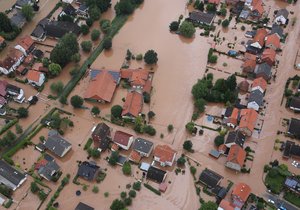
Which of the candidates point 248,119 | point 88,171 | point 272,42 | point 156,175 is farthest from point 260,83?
point 88,171

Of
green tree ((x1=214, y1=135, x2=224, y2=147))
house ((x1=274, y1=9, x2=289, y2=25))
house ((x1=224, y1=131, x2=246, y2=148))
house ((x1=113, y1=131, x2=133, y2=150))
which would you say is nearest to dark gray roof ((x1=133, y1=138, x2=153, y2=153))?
house ((x1=113, y1=131, x2=133, y2=150))

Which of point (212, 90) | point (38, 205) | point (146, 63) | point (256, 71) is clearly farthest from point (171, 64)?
point (38, 205)

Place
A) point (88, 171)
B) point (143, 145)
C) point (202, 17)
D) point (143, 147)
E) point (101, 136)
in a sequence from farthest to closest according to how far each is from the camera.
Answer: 1. point (202, 17)
2. point (101, 136)
3. point (143, 145)
4. point (143, 147)
5. point (88, 171)

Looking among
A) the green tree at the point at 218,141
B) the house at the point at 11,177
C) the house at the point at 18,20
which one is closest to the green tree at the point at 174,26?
the green tree at the point at 218,141

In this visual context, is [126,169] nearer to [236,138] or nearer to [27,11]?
[236,138]

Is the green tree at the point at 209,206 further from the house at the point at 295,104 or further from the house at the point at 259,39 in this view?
the house at the point at 259,39

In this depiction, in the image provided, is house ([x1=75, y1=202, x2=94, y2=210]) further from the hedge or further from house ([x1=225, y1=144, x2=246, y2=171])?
house ([x1=225, y1=144, x2=246, y2=171])
